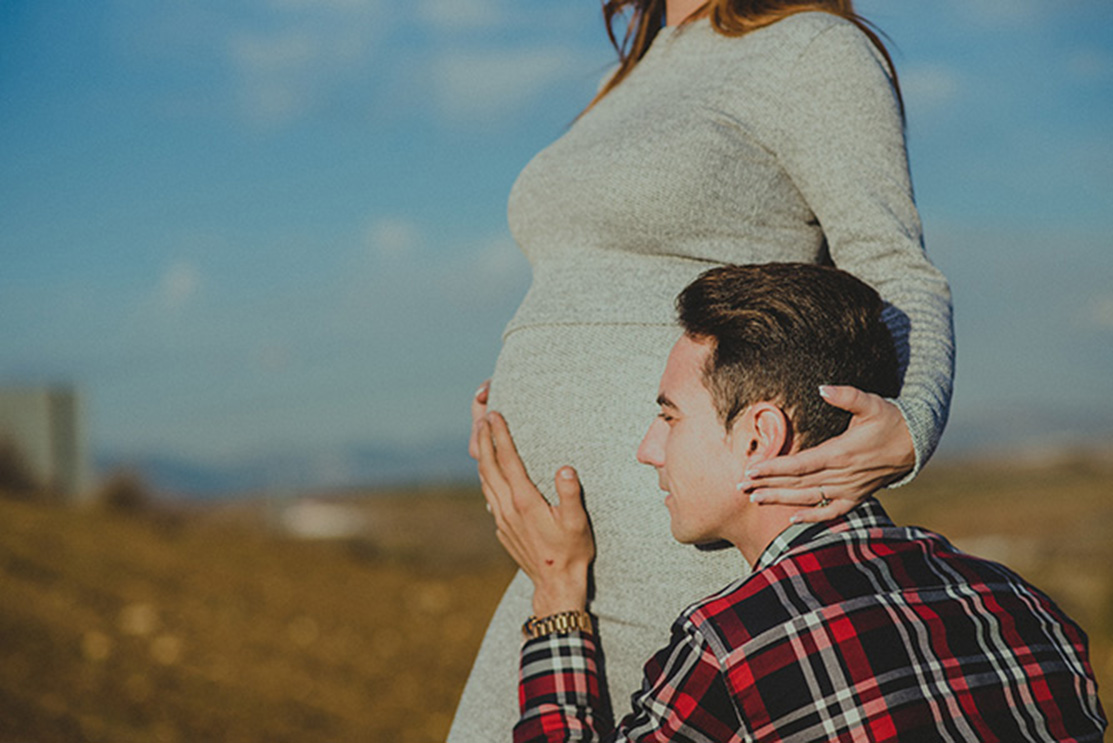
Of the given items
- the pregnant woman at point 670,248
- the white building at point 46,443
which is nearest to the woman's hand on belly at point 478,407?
the pregnant woman at point 670,248

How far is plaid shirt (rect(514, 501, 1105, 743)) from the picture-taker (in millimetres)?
1305

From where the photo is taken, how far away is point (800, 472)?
1437 millimetres

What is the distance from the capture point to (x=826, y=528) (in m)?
1.46

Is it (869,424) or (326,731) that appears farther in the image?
(326,731)

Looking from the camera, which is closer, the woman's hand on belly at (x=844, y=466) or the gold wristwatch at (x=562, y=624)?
the woman's hand on belly at (x=844, y=466)

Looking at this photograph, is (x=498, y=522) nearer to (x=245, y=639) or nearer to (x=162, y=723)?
(x=162, y=723)

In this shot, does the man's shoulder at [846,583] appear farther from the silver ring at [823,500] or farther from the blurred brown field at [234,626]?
the blurred brown field at [234,626]

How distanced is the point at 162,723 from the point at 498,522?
464 centimetres

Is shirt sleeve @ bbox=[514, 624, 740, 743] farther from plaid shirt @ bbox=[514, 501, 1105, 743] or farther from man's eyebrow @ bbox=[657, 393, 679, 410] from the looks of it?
man's eyebrow @ bbox=[657, 393, 679, 410]

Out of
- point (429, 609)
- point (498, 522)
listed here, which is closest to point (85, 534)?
point (429, 609)

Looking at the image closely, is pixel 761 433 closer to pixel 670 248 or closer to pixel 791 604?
pixel 791 604

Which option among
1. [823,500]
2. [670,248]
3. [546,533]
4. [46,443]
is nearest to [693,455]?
[823,500]

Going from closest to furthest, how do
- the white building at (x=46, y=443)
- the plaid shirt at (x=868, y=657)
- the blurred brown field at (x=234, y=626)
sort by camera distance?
the plaid shirt at (x=868, y=657)
the blurred brown field at (x=234, y=626)
the white building at (x=46, y=443)

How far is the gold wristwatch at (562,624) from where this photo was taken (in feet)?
5.41
